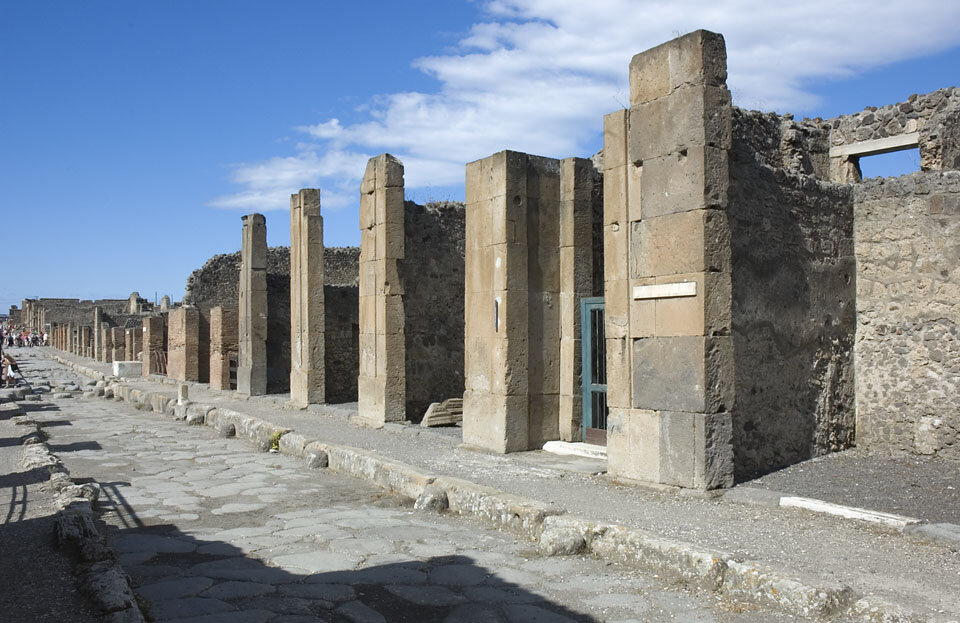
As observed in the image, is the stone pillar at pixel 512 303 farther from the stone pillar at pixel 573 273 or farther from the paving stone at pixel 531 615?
the paving stone at pixel 531 615

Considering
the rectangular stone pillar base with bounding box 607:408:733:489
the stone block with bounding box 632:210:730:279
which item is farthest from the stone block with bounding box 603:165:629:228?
the rectangular stone pillar base with bounding box 607:408:733:489

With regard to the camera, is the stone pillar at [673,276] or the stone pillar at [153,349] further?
the stone pillar at [153,349]

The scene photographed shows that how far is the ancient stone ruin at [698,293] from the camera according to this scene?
6.70 meters

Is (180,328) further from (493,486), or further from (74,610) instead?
(74,610)

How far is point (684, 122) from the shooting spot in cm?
679

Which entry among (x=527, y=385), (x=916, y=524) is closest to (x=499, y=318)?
(x=527, y=385)

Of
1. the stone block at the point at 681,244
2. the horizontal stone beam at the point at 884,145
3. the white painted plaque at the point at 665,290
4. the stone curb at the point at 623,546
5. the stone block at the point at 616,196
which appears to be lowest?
the stone curb at the point at 623,546

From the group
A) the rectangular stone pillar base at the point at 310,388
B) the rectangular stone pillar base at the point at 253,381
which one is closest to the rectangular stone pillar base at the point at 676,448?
the rectangular stone pillar base at the point at 310,388

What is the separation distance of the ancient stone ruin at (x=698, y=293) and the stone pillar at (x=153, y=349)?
15724 mm

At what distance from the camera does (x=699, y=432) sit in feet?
21.5

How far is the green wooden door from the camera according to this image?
9.21m

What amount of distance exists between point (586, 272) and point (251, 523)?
15.8 feet

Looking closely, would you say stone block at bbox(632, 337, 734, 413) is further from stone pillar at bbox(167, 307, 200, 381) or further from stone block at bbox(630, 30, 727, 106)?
stone pillar at bbox(167, 307, 200, 381)

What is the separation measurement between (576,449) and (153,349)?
65.5ft
